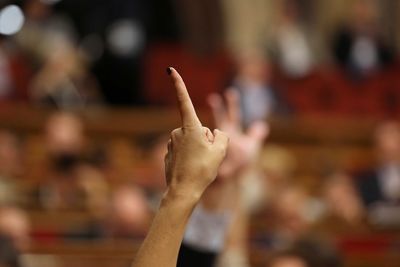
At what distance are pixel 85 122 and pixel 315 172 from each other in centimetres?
179

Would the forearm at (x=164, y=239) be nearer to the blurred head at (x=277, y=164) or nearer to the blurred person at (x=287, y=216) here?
the blurred person at (x=287, y=216)

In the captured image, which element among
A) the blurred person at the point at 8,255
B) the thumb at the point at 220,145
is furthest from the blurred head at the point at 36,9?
the thumb at the point at 220,145

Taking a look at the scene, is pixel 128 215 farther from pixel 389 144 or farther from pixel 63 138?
pixel 389 144

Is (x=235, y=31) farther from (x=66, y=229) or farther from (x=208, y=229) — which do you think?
(x=208, y=229)

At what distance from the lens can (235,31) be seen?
1190cm

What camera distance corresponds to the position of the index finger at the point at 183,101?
2242 millimetres

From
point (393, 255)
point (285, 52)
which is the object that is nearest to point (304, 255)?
point (393, 255)

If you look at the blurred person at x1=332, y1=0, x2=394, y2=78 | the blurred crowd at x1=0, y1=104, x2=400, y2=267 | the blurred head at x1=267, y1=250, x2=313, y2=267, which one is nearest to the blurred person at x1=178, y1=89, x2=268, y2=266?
the blurred head at x1=267, y1=250, x2=313, y2=267

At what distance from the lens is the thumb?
92.0 inches

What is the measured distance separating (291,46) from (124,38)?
1452 mm

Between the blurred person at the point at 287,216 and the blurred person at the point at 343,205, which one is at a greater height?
the blurred person at the point at 343,205

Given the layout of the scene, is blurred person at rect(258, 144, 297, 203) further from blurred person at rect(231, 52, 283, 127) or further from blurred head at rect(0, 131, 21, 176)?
blurred head at rect(0, 131, 21, 176)

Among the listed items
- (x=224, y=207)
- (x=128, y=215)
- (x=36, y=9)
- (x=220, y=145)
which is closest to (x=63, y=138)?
(x=36, y=9)

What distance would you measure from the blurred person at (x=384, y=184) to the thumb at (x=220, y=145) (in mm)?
4905
